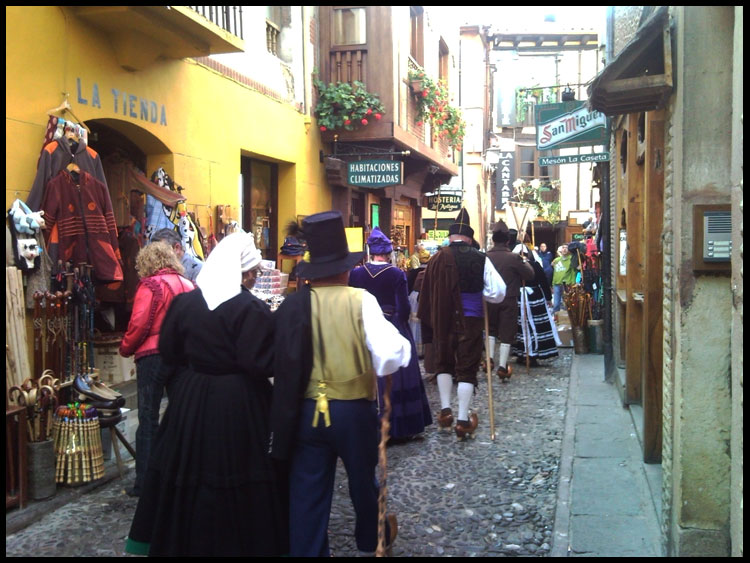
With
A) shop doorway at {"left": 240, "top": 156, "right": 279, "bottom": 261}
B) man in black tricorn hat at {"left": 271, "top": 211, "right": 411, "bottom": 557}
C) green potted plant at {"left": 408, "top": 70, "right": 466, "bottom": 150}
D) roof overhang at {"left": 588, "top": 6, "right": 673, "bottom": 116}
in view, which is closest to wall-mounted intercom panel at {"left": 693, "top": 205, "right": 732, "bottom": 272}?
roof overhang at {"left": 588, "top": 6, "right": 673, "bottom": 116}

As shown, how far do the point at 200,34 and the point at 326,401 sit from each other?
5403 mm

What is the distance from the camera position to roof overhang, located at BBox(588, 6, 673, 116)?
420cm

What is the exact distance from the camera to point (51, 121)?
643 cm

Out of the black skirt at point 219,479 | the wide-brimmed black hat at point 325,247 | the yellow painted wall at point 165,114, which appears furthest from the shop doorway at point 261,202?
the black skirt at point 219,479

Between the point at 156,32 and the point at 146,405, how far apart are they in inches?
152

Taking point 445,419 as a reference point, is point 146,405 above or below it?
above

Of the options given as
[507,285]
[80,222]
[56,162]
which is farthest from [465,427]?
[56,162]

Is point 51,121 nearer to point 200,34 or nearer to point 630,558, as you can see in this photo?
point 200,34

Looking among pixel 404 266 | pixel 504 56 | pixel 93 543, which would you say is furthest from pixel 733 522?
pixel 504 56

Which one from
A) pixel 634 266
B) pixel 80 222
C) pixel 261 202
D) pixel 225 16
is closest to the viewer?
pixel 80 222

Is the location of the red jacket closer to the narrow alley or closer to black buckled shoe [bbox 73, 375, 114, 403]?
black buckled shoe [bbox 73, 375, 114, 403]

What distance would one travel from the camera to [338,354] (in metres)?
3.81

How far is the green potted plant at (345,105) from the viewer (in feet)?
41.0

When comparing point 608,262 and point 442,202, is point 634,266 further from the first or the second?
point 442,202
